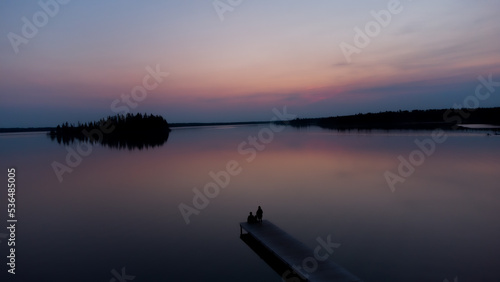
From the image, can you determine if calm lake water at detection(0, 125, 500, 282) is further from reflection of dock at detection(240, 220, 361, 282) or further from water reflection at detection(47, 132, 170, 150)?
water reflection at detection(47, 132, 170, 150)

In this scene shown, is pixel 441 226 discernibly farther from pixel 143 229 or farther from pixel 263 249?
pixel 143 229

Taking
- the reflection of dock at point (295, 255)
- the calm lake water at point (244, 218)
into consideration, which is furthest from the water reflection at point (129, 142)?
the reflection of dock at point (295, 255)

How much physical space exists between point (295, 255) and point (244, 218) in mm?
8624

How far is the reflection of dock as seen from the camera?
1355 centimetres

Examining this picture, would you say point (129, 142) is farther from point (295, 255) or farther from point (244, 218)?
point (295, 255)

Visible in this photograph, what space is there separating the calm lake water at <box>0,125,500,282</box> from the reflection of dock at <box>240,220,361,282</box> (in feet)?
3.06

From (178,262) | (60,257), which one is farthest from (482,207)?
(60,257)

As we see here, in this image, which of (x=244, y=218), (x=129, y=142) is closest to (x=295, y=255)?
(x=244, y=218)

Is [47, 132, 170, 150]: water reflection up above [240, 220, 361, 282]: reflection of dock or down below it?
above

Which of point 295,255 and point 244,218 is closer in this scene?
point 295,255

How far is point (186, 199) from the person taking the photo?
30.1m

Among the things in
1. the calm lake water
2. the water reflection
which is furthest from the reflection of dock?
the water reflection

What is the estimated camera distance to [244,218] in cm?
2398

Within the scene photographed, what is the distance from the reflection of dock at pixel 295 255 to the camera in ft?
44.4
